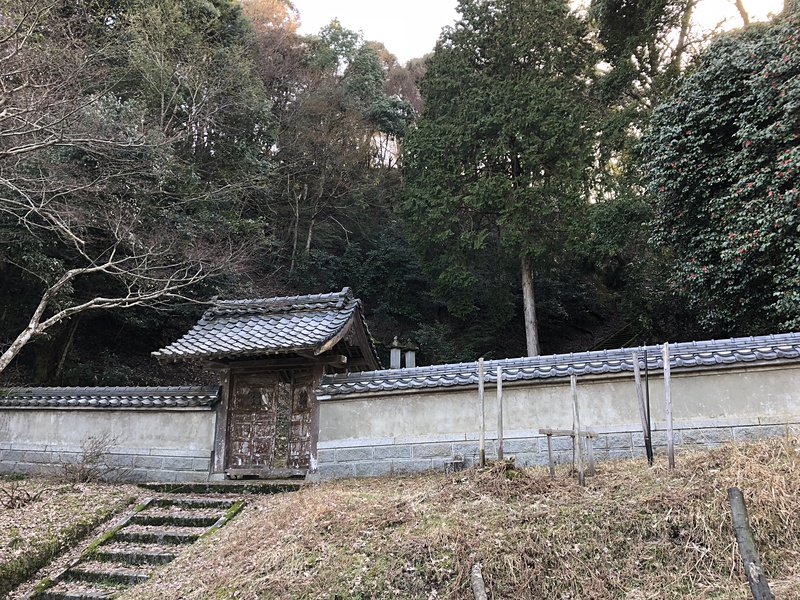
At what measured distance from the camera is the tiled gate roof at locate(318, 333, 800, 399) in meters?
7.61

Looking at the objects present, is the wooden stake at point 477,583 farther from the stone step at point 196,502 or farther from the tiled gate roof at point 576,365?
the stone step at point 196,502

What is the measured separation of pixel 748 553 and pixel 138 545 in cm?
703

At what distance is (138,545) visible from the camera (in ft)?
23.5

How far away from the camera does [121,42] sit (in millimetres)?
17062

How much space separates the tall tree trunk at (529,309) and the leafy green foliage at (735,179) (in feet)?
13.8

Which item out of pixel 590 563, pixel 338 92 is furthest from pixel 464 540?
pixel 338 92

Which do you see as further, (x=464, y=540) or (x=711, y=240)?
(x=711, y=240)

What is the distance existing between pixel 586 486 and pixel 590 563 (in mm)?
1359

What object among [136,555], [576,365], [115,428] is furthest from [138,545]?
[576,365]

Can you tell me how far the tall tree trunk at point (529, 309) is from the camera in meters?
16.4

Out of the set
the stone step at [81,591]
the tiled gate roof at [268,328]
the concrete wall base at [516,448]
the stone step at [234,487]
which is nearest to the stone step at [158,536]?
the stone step at [81,591]

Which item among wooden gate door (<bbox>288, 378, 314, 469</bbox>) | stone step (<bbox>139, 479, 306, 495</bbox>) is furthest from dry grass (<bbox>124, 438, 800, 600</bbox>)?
wooden gate door (<bbox>288, 378, 314, 469</bbox>)

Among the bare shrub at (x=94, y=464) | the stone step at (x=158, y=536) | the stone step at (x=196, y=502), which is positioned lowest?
the stone step at (x=158, y=536)

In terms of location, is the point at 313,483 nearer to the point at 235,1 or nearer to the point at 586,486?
the point at 586,486
